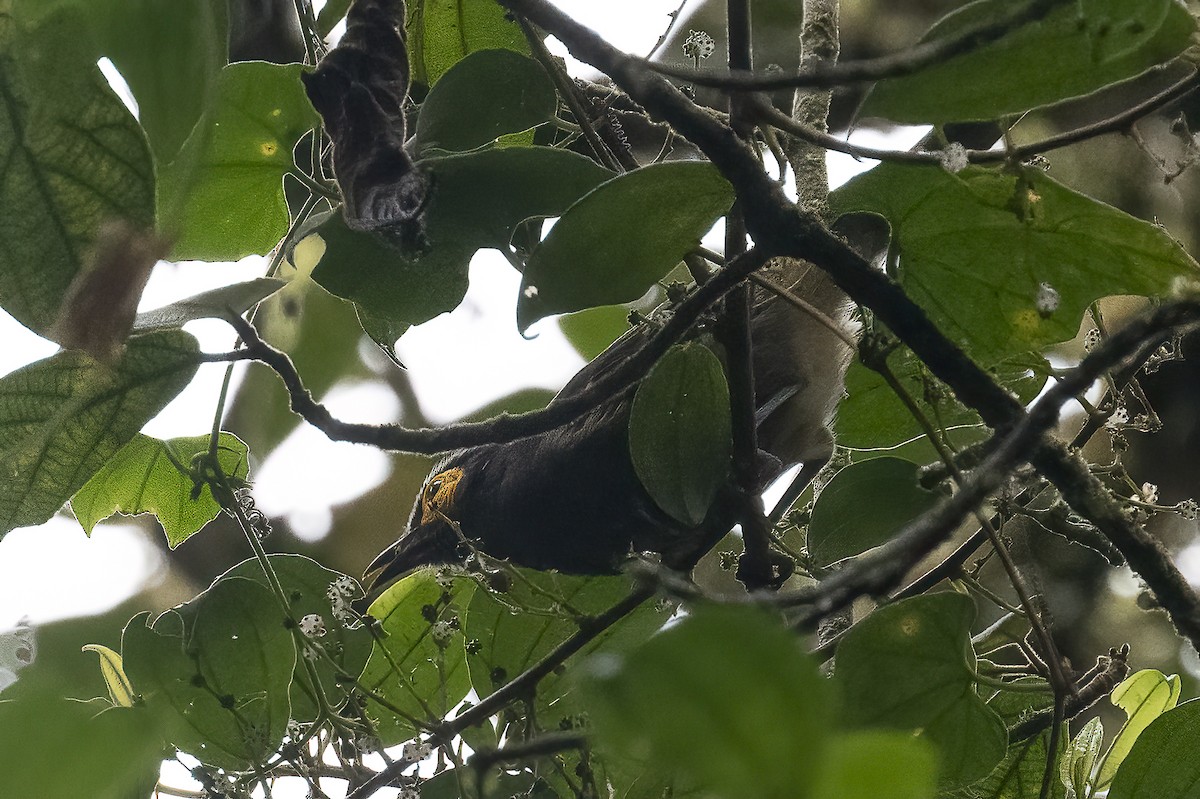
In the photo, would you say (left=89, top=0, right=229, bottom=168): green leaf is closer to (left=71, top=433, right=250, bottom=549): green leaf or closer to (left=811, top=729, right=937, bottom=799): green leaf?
(left=811, top=729, right=937, bottom=799): green leaf

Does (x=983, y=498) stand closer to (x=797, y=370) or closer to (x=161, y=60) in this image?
(x=161, y=60)

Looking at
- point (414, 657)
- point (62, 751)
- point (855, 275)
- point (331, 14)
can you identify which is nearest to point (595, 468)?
point (414, 657)

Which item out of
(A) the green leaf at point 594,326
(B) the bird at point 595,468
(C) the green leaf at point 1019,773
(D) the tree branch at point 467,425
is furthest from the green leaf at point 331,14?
(C) the green leaf at point 1019,773

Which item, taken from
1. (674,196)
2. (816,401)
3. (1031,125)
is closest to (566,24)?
(674,196)

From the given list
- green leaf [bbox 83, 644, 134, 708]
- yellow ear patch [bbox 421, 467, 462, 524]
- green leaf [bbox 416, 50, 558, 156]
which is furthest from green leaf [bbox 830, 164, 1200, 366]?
yellow ear patch [bbox 421, 467, 462, 524]

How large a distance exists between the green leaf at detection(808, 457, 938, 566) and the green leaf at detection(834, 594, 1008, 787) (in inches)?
6.1

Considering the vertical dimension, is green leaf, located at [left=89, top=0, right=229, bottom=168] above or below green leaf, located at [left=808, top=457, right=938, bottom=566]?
above

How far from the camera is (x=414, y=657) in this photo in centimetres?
94

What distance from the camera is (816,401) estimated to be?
170 cm

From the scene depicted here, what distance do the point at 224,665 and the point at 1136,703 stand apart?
0.73 m

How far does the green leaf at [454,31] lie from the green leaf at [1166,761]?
0.70 meters

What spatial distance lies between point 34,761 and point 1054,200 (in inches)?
24.2

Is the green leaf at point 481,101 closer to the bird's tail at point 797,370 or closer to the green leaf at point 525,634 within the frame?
the green leaf at point 525,634

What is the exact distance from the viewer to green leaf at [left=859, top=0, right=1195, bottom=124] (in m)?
0.51
